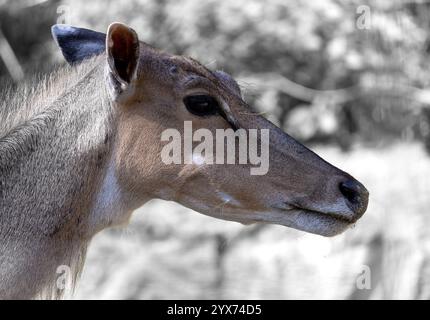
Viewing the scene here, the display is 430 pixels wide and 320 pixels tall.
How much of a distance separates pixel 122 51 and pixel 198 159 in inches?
38.5

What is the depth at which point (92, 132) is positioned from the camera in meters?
6.23

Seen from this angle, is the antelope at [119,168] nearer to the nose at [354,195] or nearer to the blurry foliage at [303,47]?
the nose at [354,195]

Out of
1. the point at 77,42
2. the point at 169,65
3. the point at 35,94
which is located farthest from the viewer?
the point at 77,42

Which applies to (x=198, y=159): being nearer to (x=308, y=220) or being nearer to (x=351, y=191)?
(x=308, y=220)

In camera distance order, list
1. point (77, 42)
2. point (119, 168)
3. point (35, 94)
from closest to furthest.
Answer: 1. point (119, 168)
2. point (35, 94)
3. point (77, 42)

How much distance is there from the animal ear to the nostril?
2.21 meters

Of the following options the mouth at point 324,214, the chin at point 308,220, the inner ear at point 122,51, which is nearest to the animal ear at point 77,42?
the inner ear at point 122,51

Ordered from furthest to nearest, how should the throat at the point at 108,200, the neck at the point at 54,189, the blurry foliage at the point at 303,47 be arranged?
the blurry foliage at the point at 303,47 < the throat at the point at 108,200 < the neck at the point at 54,189

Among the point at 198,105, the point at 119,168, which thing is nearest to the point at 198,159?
the point at 198,105

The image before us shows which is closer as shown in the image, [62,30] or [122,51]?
[122,51]

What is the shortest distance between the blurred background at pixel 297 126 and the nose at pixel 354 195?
692cm

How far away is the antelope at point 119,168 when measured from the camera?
609 centimetres

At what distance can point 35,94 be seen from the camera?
6.69 m

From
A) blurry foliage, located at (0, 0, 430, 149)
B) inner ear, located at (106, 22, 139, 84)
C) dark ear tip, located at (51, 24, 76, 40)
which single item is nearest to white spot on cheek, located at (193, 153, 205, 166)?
inner ear, located at (106, 22, 139, 84)
